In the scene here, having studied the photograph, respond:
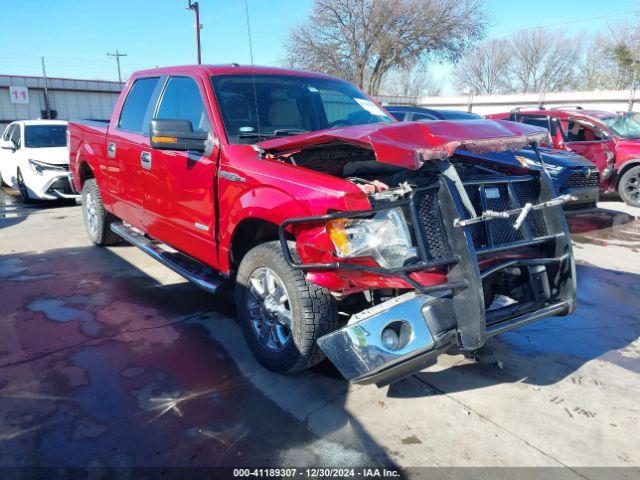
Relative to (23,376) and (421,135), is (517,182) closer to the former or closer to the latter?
(421,135)

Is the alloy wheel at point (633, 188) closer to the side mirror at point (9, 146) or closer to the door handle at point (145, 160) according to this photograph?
the door handle at point (145, 160)

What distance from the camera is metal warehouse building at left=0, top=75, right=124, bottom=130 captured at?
22391mm

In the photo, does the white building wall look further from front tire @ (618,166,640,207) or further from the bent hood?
the bent hood

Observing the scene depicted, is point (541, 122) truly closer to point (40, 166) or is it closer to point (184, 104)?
point (184, 104)

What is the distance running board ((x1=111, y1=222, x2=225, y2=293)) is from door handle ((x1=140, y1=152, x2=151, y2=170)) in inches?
30.7

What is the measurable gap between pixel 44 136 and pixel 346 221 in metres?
10.0

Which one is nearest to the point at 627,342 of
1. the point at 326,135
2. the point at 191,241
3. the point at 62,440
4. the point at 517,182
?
the point at 517,182

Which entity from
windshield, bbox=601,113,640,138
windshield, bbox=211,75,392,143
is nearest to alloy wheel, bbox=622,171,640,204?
windshield, bbox=601,113,640,138

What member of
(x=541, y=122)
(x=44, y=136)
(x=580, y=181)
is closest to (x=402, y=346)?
(x=580, y=181)

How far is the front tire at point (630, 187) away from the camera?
9750 mm

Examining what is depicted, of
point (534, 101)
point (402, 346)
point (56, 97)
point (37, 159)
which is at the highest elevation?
point (56, 97)

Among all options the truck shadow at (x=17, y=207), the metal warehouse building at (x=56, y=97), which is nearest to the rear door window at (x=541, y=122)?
the truck shadow at (x=17, y=207)

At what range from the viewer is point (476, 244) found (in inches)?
113

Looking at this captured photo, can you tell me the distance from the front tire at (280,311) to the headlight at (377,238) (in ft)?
1.34
